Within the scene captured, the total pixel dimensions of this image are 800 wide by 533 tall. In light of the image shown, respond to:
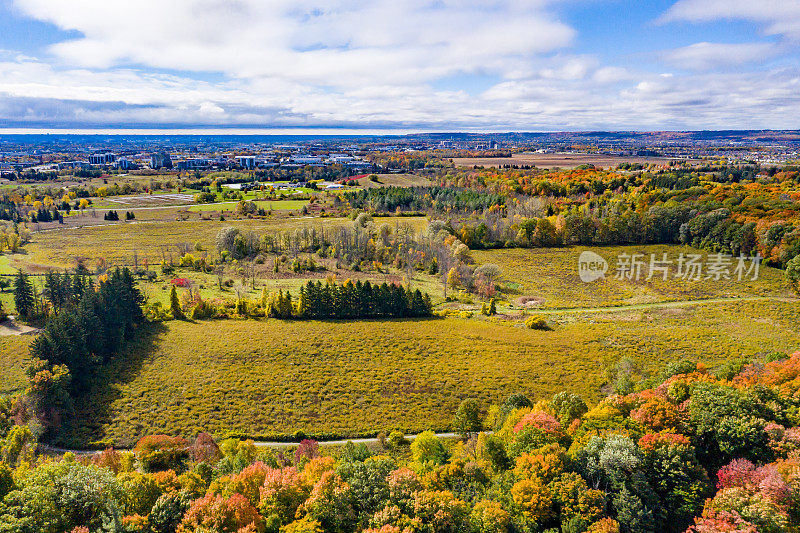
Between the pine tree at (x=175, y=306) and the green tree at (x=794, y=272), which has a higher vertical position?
the green tree at (x=794, y=272)

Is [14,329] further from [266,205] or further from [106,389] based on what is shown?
[266,205]

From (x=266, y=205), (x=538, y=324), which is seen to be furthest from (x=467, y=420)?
(x=266, y=205)

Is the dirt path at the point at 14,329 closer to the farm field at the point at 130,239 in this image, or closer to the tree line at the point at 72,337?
the tree line at the point at 72,337

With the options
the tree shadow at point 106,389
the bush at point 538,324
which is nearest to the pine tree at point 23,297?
the tree shadow at point 106,389

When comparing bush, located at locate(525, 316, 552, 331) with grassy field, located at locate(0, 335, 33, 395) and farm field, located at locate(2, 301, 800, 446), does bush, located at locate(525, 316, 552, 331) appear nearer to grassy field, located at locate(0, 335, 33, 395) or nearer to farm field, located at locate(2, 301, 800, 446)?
farm field, located at locate(2, 301, 800, 446)

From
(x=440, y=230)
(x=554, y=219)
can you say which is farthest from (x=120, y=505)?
(x=554, y=219)

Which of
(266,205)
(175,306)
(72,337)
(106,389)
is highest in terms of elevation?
(266,205)
